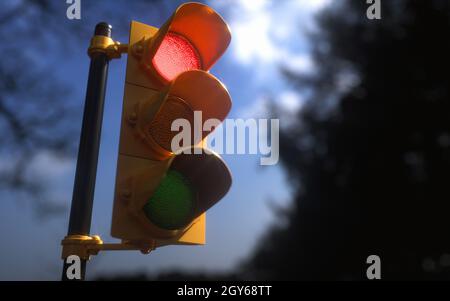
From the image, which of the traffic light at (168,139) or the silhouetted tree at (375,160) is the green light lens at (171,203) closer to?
the traffic light at (168,139)

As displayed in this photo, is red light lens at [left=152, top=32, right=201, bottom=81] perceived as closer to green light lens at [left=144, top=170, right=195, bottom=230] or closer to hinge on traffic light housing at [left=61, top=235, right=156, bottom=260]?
green light lens at [left=144, top=170, right=195, bottom=230]

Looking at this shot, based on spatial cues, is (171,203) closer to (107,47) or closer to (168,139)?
(168,139)

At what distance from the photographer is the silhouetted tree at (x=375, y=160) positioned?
853 centimetres

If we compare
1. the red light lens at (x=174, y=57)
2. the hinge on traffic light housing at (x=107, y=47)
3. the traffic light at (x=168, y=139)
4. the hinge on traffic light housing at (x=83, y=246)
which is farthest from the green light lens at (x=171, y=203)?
the hinge on traffic light housing at (x=107, y=47)

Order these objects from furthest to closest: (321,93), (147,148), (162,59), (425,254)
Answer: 1. (321,93)
2. (425,254)
3. (162,59)
4. (147,148)

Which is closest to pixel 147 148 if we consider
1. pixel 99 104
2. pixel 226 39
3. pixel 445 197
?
pixel 99 104

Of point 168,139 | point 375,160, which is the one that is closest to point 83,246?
point 168,139

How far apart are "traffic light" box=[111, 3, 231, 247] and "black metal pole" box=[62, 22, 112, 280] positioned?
0.35 ft

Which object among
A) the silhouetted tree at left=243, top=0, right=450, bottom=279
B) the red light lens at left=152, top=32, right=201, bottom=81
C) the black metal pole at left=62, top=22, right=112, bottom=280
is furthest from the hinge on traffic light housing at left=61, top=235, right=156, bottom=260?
the silhouetted tree at left=243, top=0, right=450, bottom=279

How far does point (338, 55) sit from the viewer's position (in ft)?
35.5

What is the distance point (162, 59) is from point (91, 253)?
90 centimetres

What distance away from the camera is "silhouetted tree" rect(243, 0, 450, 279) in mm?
8531

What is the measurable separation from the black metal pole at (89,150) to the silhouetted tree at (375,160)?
766 centimetres

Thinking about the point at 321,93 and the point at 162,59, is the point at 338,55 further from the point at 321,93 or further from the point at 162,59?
the point at 162,59
